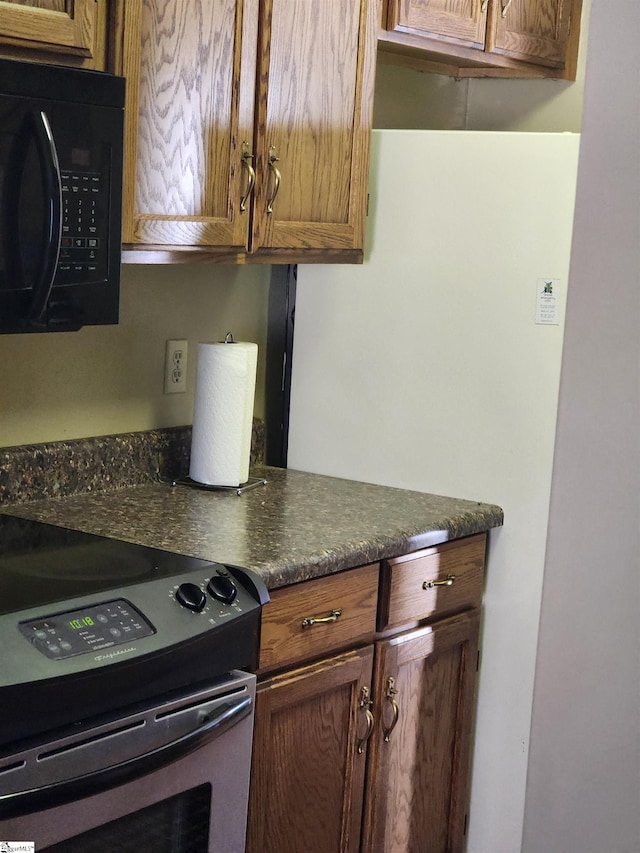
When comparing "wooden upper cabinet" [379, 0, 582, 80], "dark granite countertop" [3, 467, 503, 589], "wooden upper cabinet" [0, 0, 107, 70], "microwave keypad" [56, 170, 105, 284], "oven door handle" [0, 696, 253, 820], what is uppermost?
"wooden upper cabinet" [379, 0, 582, 80]

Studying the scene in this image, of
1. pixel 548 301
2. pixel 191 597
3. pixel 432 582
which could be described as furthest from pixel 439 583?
pixel 191 597

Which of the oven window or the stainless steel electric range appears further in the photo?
the oven window

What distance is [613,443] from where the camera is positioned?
226 centimetres

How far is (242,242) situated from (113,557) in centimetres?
62

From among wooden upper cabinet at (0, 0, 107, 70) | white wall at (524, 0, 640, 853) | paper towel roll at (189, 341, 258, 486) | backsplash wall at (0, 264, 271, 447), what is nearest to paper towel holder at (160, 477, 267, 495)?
paper towel roll at (189, 341, 258, 486)

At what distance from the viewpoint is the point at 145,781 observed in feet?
5.16

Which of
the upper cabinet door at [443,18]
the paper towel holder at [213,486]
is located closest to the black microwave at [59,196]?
the paper towel holder at [213,486]

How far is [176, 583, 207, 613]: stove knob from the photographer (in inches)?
65.5

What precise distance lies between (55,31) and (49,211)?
0.26m

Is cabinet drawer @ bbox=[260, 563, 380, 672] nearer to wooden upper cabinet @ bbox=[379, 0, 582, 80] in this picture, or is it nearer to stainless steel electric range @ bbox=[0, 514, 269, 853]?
stainless steel electric range @ bbox=[0, 514, 269, 853]

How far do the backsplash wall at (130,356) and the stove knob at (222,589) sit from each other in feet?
1.98

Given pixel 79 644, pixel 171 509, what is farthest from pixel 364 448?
pixel 79 644

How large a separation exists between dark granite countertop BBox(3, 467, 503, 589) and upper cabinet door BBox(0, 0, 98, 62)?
2.57 ft

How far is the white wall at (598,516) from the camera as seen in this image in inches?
87.6
